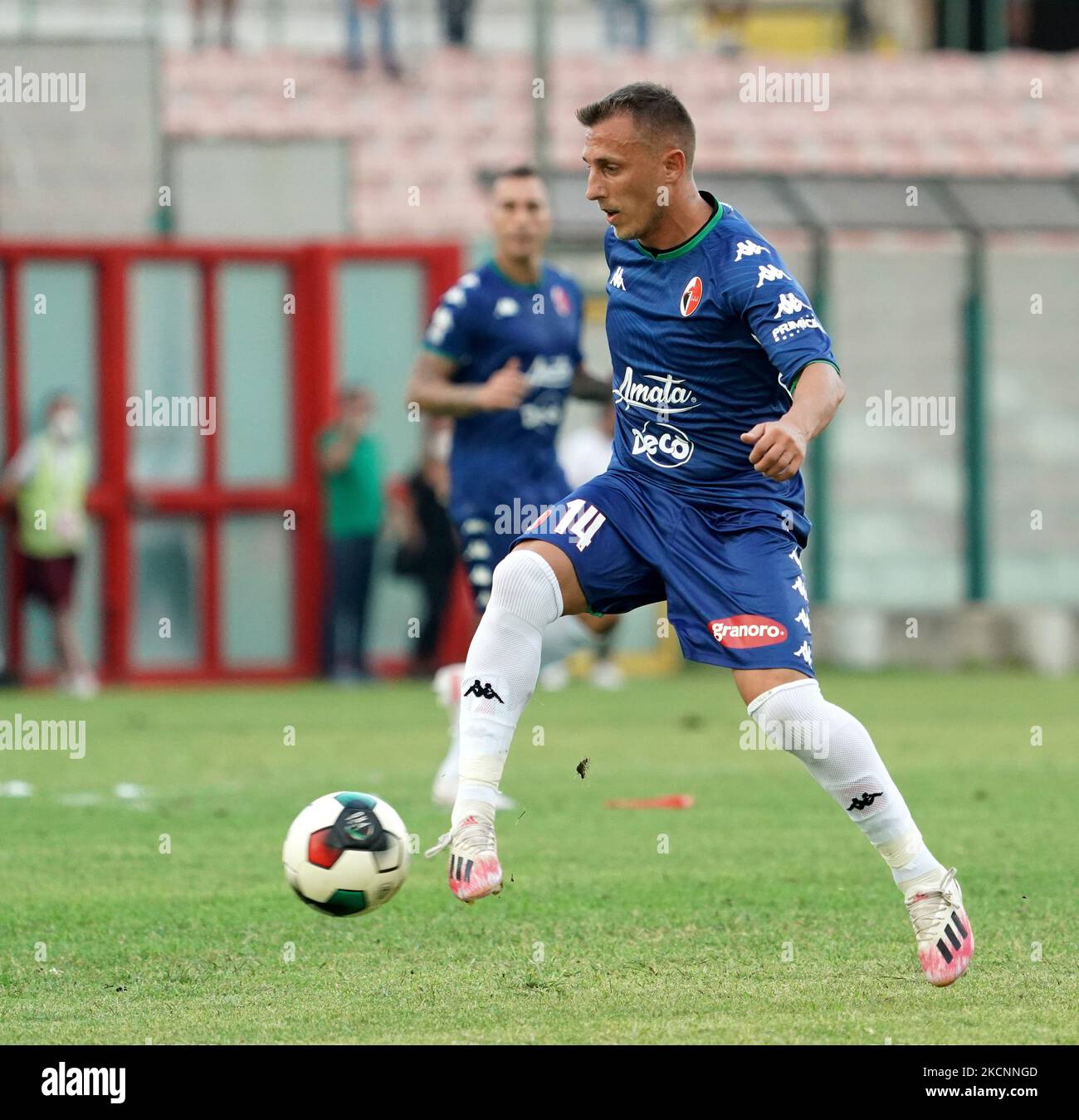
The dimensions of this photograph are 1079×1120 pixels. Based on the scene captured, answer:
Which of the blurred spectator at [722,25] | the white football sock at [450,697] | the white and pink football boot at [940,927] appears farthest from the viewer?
the blurred spectator at [722,25]

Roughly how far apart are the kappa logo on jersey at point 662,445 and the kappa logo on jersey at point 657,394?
0.15 feet

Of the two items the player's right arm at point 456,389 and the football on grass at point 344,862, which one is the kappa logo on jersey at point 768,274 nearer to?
the football on grass at point 344,862

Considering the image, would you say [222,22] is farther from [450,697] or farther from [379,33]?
[450,697]

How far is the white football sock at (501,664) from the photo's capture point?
→ 5977 mm

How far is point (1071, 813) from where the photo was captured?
Answer: 9.31m

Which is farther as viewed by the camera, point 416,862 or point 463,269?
point 463,269

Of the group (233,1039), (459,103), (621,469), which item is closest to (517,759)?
(621,469)

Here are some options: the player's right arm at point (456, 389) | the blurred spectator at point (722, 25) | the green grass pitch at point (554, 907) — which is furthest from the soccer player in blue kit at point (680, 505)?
the blurred spectator at point (722, 25)

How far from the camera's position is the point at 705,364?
19.8 feet

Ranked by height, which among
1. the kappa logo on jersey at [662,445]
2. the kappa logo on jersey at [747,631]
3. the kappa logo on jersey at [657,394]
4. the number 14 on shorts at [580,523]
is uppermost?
the kappa logo on jersey at [657,394]

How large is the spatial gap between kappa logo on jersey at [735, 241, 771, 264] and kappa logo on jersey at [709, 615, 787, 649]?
0.92 metres

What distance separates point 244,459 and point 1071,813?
35.8 feet

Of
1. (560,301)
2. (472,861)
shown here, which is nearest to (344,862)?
(472,861)

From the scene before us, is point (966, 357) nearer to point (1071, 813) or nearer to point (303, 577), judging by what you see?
point (303, 577)
